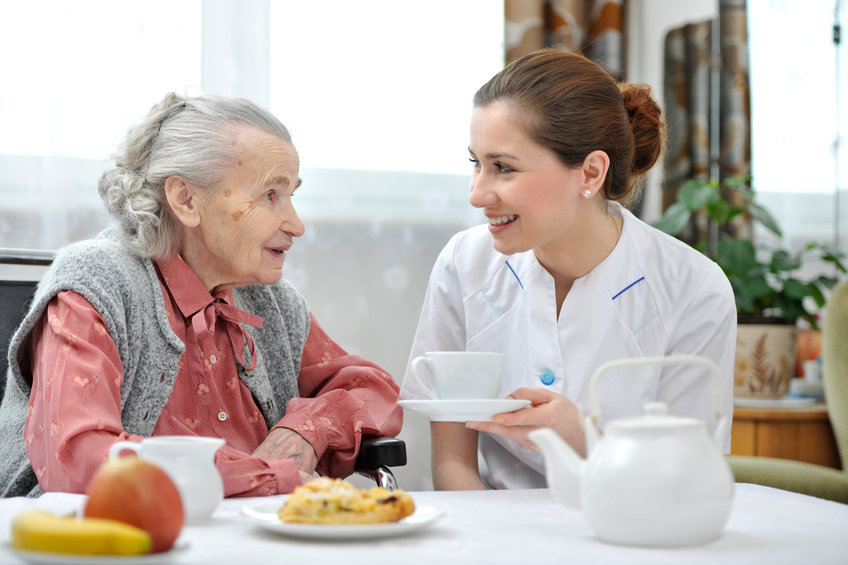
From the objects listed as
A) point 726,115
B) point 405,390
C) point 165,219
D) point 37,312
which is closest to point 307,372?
point 405,390

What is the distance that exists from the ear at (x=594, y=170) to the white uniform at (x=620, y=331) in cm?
10

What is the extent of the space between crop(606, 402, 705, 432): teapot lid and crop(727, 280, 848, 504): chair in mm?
1429

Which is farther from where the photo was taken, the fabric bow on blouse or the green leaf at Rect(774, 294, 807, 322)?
the green leaf at Rect(774, 294, 807, 322)

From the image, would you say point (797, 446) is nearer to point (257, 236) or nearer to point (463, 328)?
point (463, 328)

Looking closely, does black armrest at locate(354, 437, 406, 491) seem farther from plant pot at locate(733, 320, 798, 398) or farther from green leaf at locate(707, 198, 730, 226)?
green leaf at locate(707, 198, 730, 226)

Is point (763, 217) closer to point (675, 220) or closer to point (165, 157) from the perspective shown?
point (675, 220)

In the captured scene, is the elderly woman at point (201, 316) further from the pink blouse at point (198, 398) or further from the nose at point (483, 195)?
the nose at point (483, 195)

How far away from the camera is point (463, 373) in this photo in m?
1.22

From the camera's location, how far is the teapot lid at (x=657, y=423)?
0.83 metres

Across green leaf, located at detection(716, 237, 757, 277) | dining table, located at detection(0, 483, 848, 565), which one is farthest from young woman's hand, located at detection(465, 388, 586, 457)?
green leaf, located at detection(716, 237, 757, 277)

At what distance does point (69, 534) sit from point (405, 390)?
0.95m

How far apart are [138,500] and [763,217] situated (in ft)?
8.20

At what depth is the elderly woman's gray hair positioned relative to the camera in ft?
5.13

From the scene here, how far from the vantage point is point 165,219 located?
159cm
